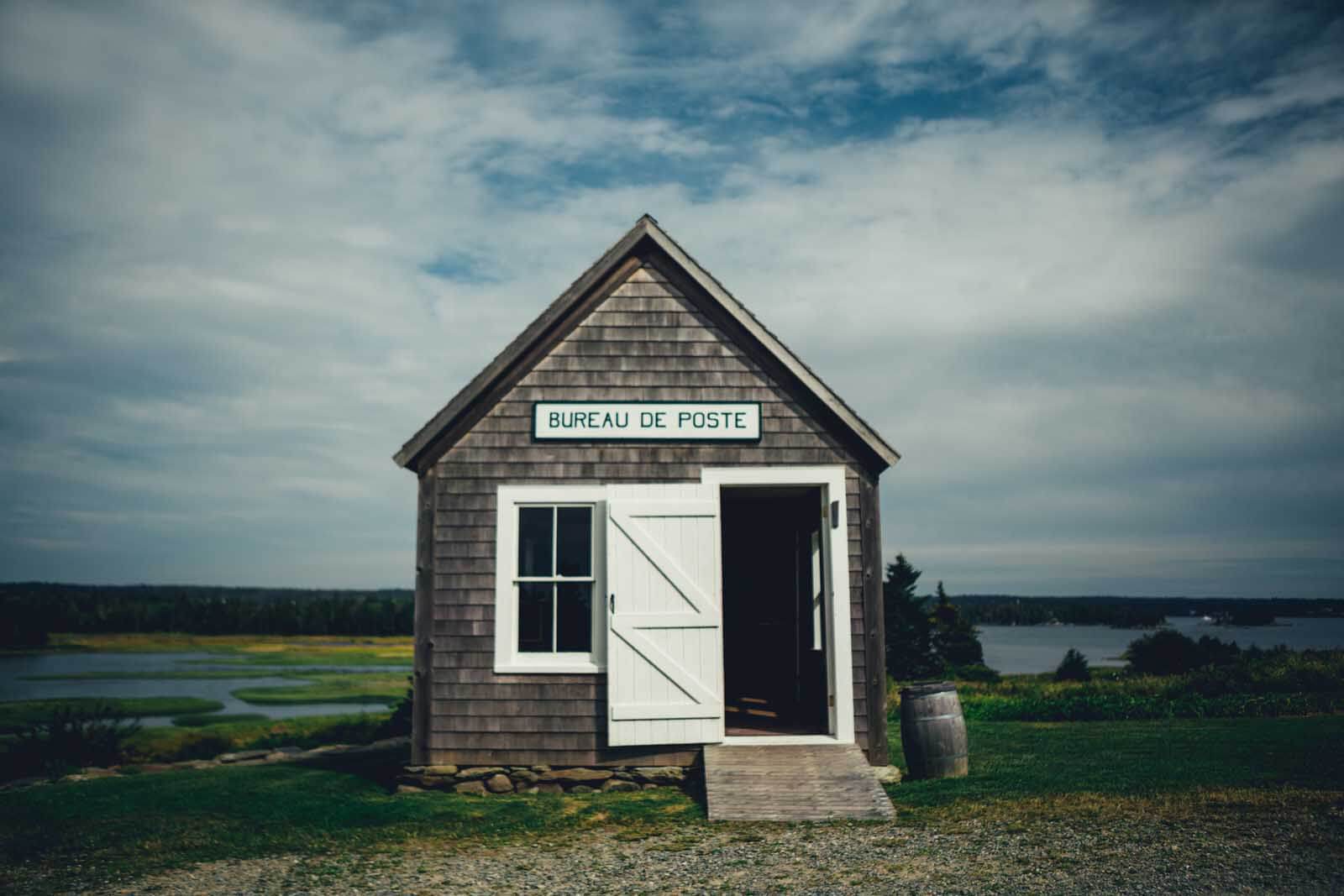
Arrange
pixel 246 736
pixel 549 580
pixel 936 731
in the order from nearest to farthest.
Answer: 1. pixel 936 731
2. pixel 549 580
3. pixel 246 736

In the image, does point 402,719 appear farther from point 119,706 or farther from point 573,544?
point 119,706

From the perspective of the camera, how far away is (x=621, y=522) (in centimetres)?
902

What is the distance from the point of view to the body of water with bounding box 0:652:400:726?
35406 mm

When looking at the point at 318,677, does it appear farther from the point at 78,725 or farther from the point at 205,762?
the point at 205,762

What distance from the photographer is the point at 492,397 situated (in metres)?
9.30

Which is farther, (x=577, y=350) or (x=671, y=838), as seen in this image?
(x=577, y=350)

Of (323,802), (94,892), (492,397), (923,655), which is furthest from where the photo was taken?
(923,655)

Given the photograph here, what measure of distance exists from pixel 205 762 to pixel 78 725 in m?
5.04

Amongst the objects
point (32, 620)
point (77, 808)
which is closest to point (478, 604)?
point (77, 808)

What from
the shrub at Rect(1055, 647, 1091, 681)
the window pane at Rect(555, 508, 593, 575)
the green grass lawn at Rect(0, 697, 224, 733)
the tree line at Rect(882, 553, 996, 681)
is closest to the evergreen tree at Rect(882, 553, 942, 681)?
the tree line at Rect(882, 553, 996, 681)

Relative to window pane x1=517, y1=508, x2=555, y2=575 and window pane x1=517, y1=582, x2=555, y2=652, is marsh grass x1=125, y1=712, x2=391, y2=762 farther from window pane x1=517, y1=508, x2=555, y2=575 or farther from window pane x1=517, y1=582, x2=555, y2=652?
window pane x1=517, y1=508, x2=555, y2=575

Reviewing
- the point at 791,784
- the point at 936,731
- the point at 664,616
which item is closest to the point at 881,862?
the point at 791,784

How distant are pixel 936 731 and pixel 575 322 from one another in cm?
574

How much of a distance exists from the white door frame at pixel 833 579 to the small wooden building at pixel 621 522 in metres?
0.02
